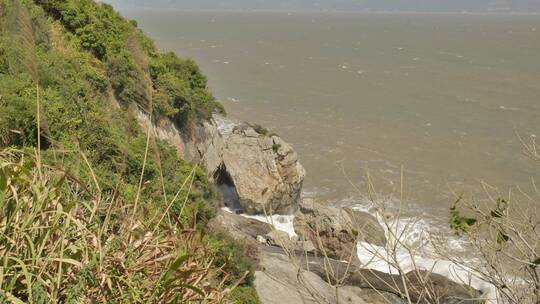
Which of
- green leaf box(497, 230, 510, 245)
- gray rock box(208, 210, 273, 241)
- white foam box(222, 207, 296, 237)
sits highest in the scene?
green leaf box(497, 230, 510, 245)

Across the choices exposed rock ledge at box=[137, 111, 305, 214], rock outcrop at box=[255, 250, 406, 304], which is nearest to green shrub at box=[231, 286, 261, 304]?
rock outcrop at box=[255, 250, 406, 304]

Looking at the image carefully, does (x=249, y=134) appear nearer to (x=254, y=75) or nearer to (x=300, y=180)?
(x=300, y=180)

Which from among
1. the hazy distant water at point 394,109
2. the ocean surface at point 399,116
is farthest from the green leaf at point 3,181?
the hazy distant water at point 394,109

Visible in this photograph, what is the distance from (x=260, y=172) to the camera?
65.2 feet

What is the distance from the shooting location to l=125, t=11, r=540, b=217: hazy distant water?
2497 centimetres

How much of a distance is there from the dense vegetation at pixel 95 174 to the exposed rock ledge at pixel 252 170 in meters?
1.61

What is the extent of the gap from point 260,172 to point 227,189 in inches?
61.1

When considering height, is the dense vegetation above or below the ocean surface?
above

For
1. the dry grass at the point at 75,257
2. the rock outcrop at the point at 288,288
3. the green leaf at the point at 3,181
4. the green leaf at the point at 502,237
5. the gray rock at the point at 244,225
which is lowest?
the gray rock at the point at 244,225

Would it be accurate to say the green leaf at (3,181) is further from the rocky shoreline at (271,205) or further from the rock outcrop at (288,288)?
the rocky shoreline at (271,205)

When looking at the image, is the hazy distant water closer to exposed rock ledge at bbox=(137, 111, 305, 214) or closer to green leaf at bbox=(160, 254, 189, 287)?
exposed rock ledge at bbox=(137, 111, 305, 214)

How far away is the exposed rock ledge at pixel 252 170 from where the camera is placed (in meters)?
19.3

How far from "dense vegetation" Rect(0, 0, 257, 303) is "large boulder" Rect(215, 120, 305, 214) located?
218 centimetres

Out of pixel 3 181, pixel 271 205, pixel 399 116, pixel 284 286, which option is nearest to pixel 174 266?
pixel 3 181
